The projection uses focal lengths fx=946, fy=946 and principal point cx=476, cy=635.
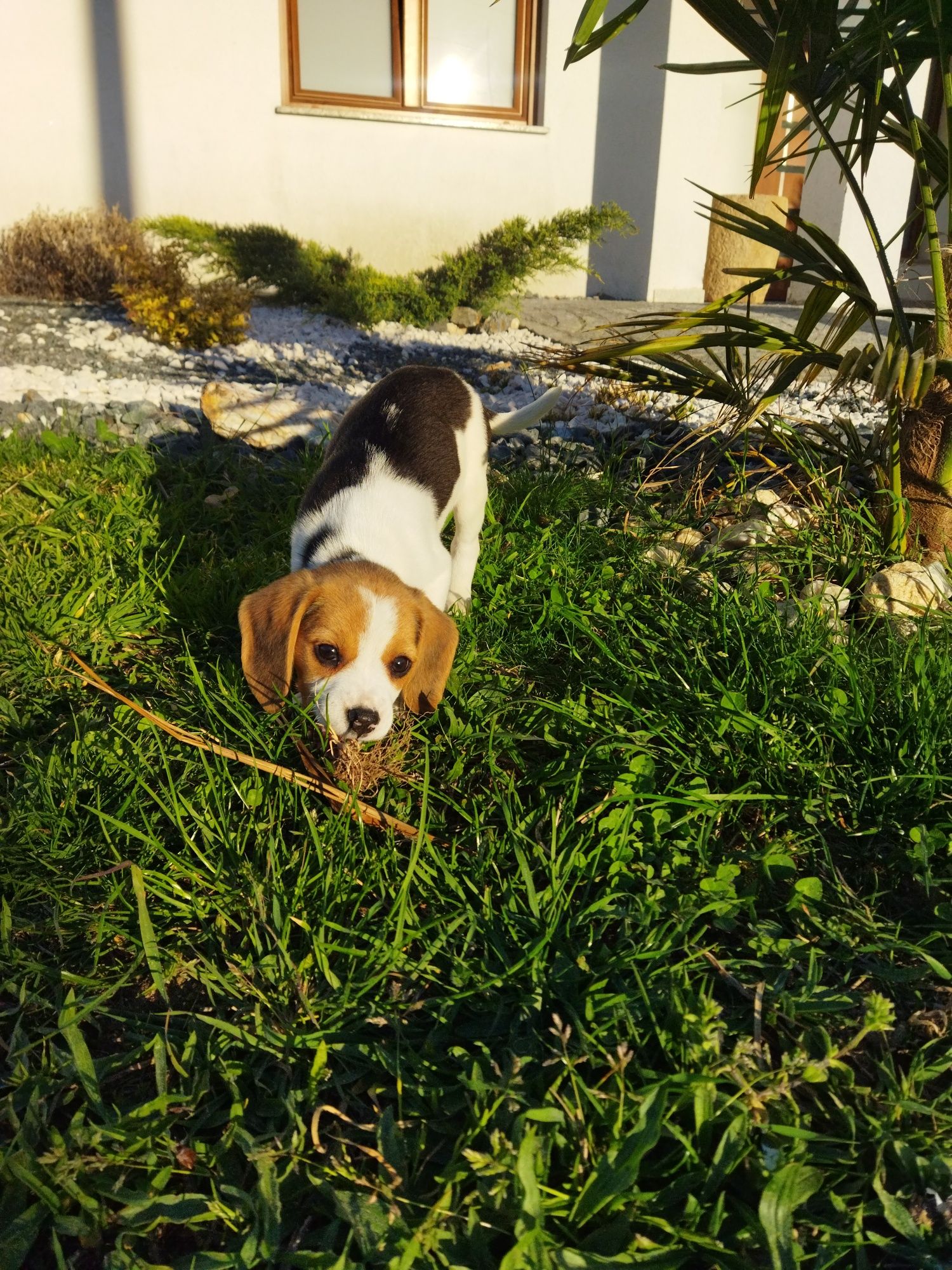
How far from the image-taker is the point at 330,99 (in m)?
9.88

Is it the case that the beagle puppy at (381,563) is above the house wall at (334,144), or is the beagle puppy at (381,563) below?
below

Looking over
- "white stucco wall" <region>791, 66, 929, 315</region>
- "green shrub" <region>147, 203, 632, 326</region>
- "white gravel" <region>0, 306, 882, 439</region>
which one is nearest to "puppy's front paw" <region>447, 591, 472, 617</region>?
"white gravel" <region>0, 306, 882, 439</region>

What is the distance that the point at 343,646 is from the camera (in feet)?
8.30

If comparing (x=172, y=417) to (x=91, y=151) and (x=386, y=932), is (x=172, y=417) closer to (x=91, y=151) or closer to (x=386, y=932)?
(x=386, y=932)

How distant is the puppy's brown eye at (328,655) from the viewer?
2531 mm

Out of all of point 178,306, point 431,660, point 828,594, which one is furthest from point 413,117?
point 431,660

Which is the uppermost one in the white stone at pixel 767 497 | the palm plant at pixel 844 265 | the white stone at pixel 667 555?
the palm plant at pixel 844 265

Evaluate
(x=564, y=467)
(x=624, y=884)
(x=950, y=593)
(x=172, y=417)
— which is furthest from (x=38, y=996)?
(x=172, y=417)

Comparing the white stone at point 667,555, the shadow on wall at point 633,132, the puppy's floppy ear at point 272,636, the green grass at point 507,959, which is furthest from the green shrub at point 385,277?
the puppy's floppy ear at point 272,636

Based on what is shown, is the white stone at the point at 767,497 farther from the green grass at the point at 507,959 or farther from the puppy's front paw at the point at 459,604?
the puppy's front paw at the point at 459,604

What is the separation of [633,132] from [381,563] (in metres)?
9.59

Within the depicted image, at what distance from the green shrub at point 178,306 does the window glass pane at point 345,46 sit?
3.85 m

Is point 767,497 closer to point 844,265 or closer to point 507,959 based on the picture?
point 844,265

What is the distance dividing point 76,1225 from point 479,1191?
64 cm
